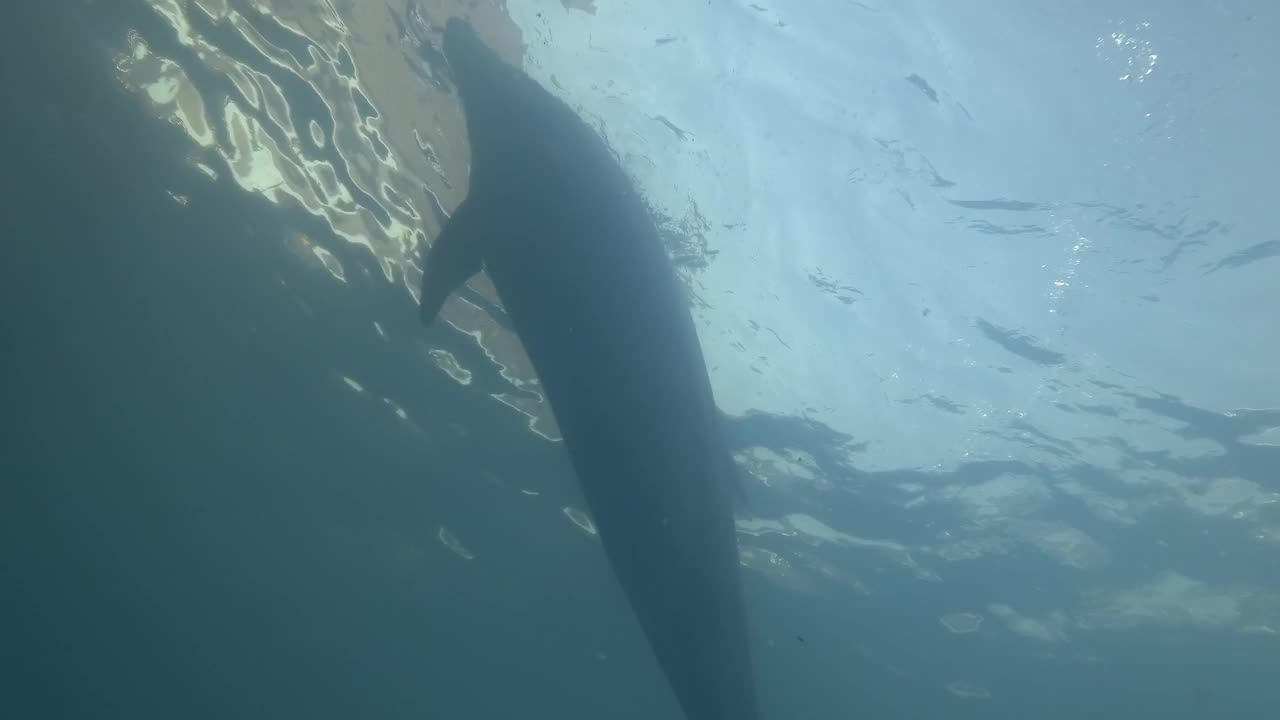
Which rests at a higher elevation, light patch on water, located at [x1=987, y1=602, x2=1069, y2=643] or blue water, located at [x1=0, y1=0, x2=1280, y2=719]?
light patch on water, located at [x1=987, y1=602, x2=1069, y2=643]

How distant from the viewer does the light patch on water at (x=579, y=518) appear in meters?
17.7

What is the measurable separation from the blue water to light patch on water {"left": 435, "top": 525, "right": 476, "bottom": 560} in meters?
0.11

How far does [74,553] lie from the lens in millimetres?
25797

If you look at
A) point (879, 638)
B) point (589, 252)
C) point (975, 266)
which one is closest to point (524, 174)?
point (589, 252)

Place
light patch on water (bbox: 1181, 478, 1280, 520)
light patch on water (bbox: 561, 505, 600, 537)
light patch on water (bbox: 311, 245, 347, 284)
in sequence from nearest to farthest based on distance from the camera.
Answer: light patch on water (bbox: 311, 245, 347, 284) < light patch on water (bbox: 1181, 478, 1280, 520) < light patch on water (bbox: 561, 505, 600, 537)

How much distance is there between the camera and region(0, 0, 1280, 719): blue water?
8.88 metres

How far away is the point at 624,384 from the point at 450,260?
193 cm

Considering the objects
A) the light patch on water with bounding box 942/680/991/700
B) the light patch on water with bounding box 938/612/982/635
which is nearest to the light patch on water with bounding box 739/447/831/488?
the light patch on water with bounding box 938/612/982/635

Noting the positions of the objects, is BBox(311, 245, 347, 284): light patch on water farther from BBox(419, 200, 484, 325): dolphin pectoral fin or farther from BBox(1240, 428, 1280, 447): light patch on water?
BBox(1240, 428, 1280, 447): light patch on water

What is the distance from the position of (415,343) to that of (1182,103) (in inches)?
492

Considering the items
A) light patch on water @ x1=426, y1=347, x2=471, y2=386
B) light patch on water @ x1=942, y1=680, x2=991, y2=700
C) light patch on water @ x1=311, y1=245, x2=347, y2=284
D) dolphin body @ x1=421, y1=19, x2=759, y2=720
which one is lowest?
dolphin body @ x1=421, y1=19, x2=759, y2=720

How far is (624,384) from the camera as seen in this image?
4.97 metres

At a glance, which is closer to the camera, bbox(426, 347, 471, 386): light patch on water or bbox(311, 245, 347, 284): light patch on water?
bbox(311, 245, 347, 284): light patch on water

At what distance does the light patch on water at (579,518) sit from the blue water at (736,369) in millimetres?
337
